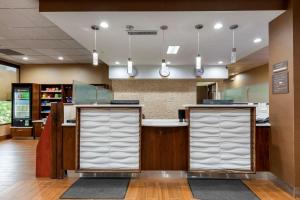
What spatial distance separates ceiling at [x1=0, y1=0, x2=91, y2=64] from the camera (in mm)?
4320

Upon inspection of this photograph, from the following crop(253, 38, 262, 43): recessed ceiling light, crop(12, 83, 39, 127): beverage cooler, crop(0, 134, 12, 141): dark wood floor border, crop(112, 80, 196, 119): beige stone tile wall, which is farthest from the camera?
crop(112, 80, 196, 119): beige stone tile wall

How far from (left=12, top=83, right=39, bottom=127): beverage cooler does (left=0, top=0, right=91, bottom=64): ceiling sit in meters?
1.09

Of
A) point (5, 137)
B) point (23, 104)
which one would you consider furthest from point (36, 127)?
point (5, 137)

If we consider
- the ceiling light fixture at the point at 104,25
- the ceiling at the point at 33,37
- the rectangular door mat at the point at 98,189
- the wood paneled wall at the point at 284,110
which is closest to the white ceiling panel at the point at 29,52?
the ceiling at the point at 33,37

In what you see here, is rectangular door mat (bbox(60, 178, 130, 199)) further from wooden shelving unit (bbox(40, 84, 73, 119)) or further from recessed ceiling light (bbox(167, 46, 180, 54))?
wooden shelving unit (bbox(40, 84, 73, 119))

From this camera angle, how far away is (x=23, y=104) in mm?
9117

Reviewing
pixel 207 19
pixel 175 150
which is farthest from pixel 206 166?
pixel 207 19

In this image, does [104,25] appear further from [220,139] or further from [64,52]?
[64,52]

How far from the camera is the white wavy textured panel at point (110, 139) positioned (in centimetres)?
411

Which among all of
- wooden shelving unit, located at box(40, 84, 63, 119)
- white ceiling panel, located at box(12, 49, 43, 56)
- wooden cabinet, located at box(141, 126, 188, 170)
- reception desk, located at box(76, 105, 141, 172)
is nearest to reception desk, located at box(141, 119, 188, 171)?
wooden cabinet, located at box(141, 126, 188, 170)

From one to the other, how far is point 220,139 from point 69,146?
107 inches

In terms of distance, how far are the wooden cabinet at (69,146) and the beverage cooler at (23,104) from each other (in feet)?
18.6

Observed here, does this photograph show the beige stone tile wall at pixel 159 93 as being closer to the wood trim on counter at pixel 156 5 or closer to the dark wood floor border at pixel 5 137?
the dark wood floor border at pixel 5 137

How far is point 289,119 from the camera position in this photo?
3561 mm
